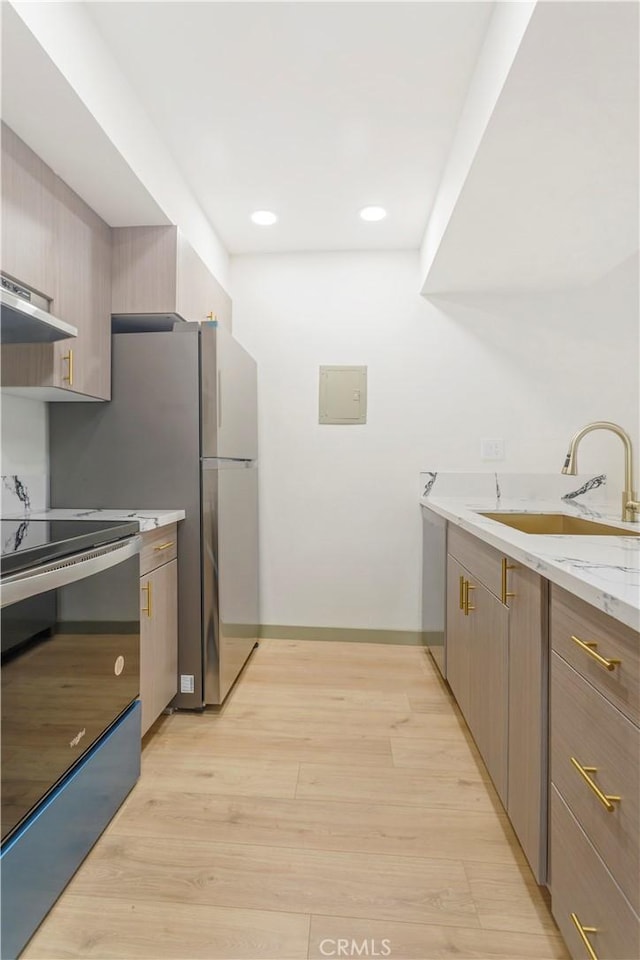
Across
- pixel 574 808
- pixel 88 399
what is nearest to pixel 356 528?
pixel 88 399

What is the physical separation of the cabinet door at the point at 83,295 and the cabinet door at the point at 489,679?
1638 millimetres

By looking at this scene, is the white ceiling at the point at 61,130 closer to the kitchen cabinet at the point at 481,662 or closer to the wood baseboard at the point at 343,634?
the kitchen cabinet at the point at 481,662

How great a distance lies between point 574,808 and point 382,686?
1.43 metres

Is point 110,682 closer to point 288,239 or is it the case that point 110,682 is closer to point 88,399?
point 88,399

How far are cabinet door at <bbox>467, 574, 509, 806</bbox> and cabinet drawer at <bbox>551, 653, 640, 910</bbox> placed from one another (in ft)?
1.08

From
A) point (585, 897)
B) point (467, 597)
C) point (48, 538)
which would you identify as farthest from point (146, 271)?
point (585, 897)

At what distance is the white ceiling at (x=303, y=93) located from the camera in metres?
1.40

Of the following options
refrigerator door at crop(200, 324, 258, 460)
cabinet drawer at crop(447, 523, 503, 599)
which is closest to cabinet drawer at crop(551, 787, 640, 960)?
cabinet drawer at crop(447, 523, 503, 599)

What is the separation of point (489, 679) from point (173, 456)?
145cm

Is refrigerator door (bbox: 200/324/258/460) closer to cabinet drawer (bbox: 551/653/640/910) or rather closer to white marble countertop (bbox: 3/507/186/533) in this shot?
white marble countertop (bbox: 3/507/186/533)

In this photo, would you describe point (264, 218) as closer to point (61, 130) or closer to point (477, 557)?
point (61, 130)

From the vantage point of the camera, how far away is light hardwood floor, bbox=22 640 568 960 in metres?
1.05

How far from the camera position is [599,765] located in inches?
31.9

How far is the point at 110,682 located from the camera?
1.38 meters
